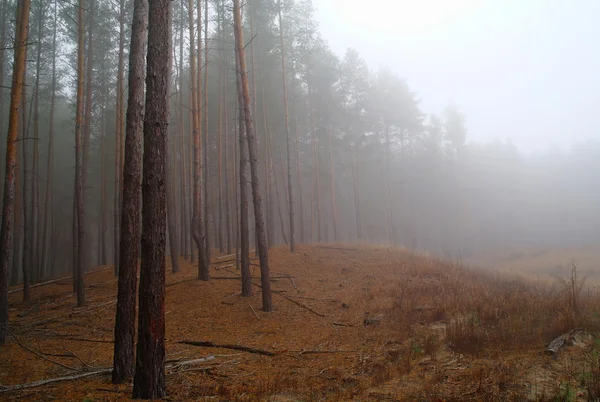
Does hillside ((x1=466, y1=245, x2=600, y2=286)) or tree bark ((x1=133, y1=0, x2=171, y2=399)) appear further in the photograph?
hillside ((x1=466, y1=245, x2=600, y2=286))

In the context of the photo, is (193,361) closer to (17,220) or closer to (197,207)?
(197,207)

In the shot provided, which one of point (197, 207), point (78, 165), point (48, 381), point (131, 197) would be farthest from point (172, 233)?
point (48, 381)

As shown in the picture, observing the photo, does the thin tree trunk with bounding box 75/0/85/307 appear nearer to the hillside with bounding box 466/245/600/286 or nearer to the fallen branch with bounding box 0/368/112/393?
the fallen branch with bounding box 0/368/112/393

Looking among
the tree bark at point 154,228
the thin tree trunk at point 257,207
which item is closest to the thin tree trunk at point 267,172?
the thin tree trunk at point 257,207

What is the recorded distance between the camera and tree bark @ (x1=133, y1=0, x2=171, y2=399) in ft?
16.4

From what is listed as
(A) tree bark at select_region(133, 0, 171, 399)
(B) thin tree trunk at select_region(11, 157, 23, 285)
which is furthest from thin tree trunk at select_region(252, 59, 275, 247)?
(A) tree bark at select_region(133, 0, 171, 399)

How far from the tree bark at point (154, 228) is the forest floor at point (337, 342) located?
0.54 metres

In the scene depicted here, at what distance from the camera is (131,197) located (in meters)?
6.69

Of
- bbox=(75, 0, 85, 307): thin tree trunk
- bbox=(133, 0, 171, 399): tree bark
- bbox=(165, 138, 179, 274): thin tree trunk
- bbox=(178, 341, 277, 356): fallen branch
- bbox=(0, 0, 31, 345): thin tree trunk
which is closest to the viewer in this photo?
bbox=(133, 0, 171, 399): tree bark

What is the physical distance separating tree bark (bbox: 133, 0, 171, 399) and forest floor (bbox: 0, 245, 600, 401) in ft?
1.79

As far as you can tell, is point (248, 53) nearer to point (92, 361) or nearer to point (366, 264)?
point (366, 264)

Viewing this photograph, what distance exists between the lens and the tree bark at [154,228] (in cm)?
499

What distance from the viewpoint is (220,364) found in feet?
23.0

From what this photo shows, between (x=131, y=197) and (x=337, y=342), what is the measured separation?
5.32 m
